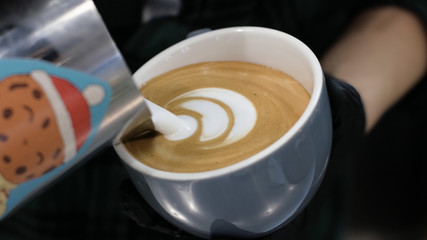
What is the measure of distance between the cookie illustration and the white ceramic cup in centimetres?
6

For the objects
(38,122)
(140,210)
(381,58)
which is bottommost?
(381,58)

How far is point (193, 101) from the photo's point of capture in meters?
0.51

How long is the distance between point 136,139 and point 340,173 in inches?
21.1

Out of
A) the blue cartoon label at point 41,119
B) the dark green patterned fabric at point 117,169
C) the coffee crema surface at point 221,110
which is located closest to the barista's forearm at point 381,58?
the dark green patterned fabric at point 117,169

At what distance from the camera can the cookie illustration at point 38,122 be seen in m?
0.35

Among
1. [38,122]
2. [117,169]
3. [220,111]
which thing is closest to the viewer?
[38,122]

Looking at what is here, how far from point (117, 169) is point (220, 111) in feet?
0.99

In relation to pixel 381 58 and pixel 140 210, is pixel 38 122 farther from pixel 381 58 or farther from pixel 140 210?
pixel 381 58

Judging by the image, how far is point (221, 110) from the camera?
0.49 meters

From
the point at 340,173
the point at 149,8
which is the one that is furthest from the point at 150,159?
the point at 340,173

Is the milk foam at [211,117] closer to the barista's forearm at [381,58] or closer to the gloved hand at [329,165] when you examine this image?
the gloved hand at [329,165]

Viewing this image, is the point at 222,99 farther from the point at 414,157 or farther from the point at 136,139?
the point at 414,157

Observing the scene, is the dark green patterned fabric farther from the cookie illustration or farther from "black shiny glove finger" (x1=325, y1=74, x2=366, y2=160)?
the cookie illustration

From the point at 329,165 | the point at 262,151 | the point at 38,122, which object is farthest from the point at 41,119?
the point at 329,165
